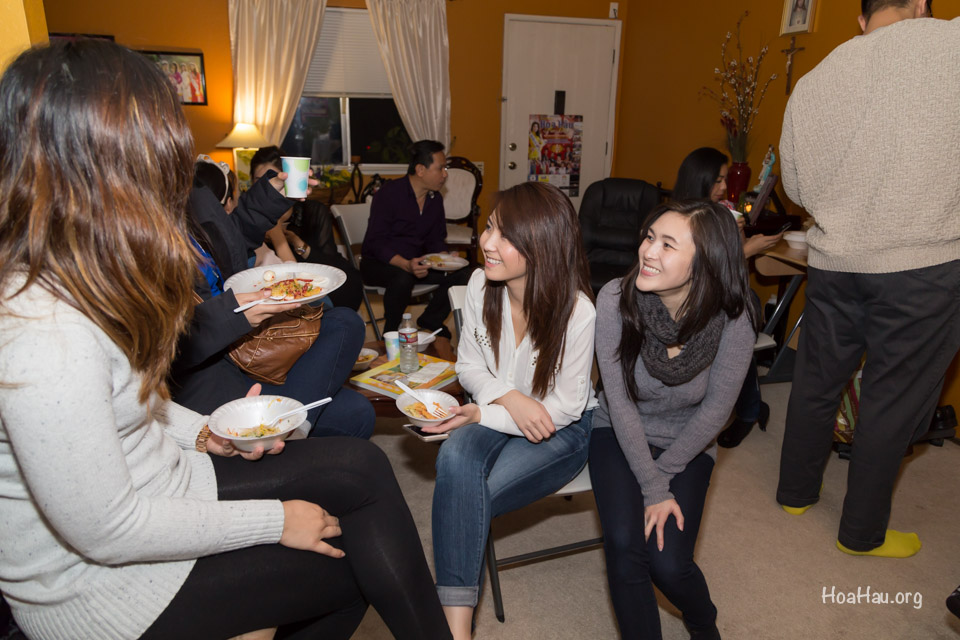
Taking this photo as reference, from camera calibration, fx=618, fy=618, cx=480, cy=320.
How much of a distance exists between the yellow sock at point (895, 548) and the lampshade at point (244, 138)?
4.89 metres

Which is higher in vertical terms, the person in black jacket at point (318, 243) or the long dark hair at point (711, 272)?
the long dark hair at point (711, 272)

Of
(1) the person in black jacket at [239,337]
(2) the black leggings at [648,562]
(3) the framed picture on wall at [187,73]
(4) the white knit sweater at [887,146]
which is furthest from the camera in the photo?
(3) the framed picture on wall at [187,73]

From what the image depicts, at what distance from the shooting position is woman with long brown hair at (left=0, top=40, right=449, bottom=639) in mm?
826

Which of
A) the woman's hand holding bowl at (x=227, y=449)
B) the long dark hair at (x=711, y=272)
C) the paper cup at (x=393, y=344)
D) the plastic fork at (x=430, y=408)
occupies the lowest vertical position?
the paper cup at (x=393, y=344)

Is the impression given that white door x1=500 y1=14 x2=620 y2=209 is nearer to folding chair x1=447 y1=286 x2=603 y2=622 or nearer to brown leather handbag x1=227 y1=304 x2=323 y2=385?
brown leather handbag x1=227 y1=304 x2=323 y2=385

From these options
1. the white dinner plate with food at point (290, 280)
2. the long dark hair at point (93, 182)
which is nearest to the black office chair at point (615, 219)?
the white dinner plate with food at point (290, 280)

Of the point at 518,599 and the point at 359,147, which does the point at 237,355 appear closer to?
the point at 518,599

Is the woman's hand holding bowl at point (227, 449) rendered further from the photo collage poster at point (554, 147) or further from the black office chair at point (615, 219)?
the photo collage poster at point (554, 147)

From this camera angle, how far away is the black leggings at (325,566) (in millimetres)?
1064

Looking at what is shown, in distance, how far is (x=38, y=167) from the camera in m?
0.83

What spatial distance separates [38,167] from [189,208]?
107 centimetres

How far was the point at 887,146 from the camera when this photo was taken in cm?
186

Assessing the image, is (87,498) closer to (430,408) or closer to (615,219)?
(430,408)

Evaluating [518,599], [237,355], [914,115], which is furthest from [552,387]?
[914,115]
